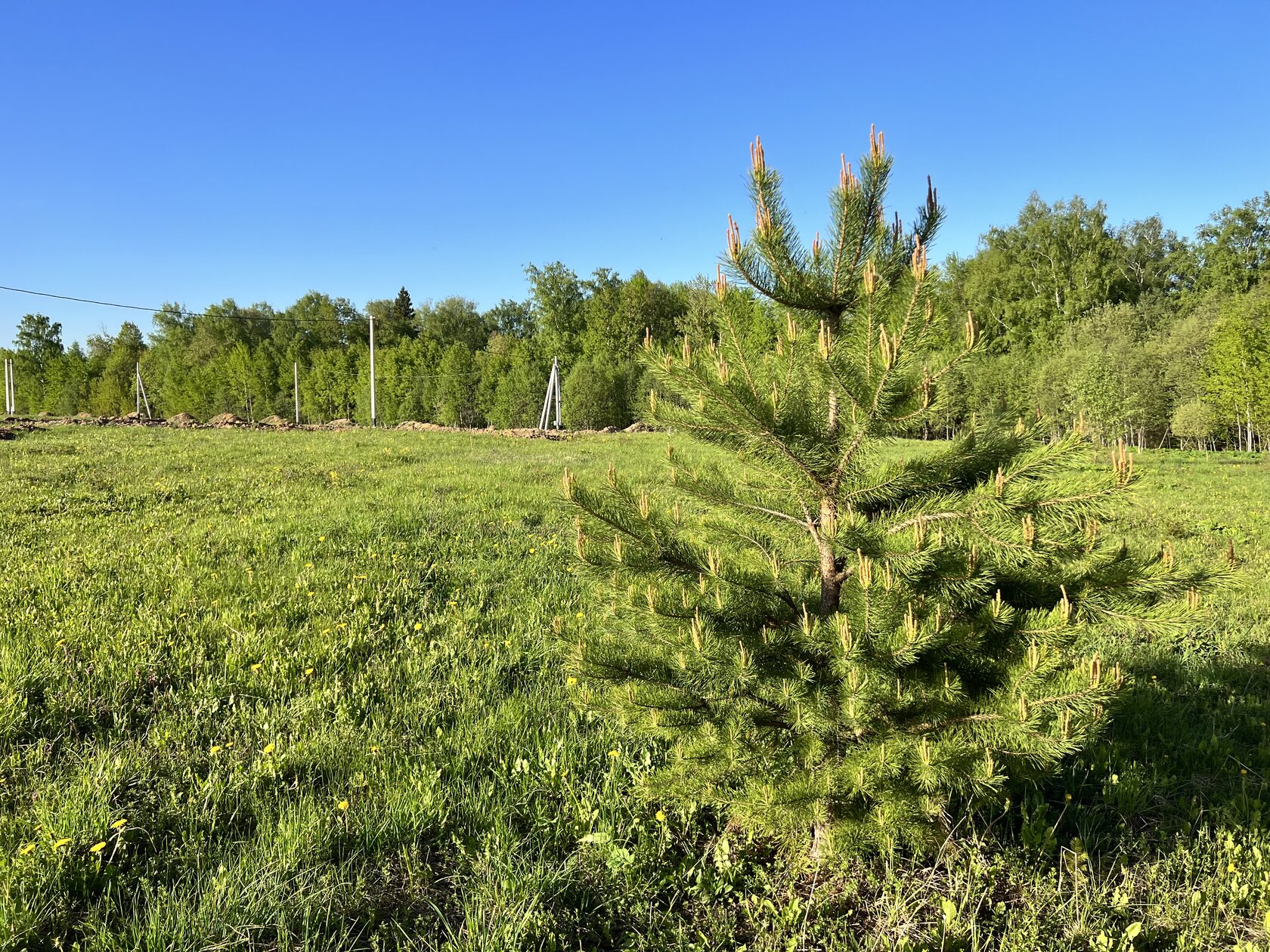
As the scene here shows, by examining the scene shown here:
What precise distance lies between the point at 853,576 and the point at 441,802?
6.96 feet

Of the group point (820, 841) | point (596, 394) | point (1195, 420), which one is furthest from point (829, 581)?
point (1195, 420)

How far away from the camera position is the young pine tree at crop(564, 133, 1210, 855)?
1.93 meters

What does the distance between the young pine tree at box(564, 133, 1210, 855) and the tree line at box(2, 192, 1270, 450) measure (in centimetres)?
2531

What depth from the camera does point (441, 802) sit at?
2723mm

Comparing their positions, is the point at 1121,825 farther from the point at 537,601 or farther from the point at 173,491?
the point at 173,491

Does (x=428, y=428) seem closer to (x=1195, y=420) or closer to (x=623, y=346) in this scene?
(x=623, y=346)

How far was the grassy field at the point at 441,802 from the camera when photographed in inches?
85.9

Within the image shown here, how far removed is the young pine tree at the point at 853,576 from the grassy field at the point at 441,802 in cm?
37

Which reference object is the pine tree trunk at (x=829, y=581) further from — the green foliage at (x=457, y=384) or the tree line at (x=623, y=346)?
the green foliage at (x=457, y=384)

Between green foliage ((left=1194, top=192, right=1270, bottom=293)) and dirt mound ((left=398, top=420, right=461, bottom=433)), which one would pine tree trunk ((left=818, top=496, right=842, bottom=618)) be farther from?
green foliage ((left=1194, top=192, right=1270, bottom=293))

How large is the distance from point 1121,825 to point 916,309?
2699 millimetres

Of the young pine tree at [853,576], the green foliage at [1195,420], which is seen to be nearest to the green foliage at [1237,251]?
the green foliage at [1195,420]

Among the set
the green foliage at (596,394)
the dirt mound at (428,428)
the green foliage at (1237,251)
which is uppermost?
the green foliage at (1237,251)

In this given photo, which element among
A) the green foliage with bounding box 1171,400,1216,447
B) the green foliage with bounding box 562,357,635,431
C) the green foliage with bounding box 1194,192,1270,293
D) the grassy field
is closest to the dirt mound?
the green foliage with bounding box 562,357,635,431
